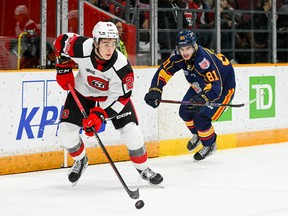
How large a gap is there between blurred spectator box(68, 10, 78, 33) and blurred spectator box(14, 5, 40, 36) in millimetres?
312

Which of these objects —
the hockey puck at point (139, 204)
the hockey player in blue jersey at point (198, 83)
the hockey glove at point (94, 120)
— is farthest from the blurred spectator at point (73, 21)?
the hockey puck at point (139, 204)

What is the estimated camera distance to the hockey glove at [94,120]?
477cm

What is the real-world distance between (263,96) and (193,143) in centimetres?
144

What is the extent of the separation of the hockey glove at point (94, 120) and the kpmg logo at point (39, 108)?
4.02ft

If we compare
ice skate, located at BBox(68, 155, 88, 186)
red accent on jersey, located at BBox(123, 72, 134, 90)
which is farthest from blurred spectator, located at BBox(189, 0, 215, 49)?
red accent on jersey, located at BBox(123, 72, 134, 90)

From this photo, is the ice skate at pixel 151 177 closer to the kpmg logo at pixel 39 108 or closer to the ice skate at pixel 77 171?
the ice skate at pixel 77 171

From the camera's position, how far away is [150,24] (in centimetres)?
711

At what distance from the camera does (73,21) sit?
6508 mm

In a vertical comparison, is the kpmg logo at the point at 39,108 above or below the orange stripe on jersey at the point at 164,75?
below

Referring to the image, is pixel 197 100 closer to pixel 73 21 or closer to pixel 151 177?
pixel 151 177

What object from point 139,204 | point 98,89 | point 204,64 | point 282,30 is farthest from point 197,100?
point 282,30

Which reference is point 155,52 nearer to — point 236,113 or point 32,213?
point 236,113

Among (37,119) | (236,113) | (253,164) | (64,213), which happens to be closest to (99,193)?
(64,213)

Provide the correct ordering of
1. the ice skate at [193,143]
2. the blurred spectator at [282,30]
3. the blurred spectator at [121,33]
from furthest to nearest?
the blurred spectator at [282,30] → the blurred spectator at [121,33] → the ice skate at [193,143]
